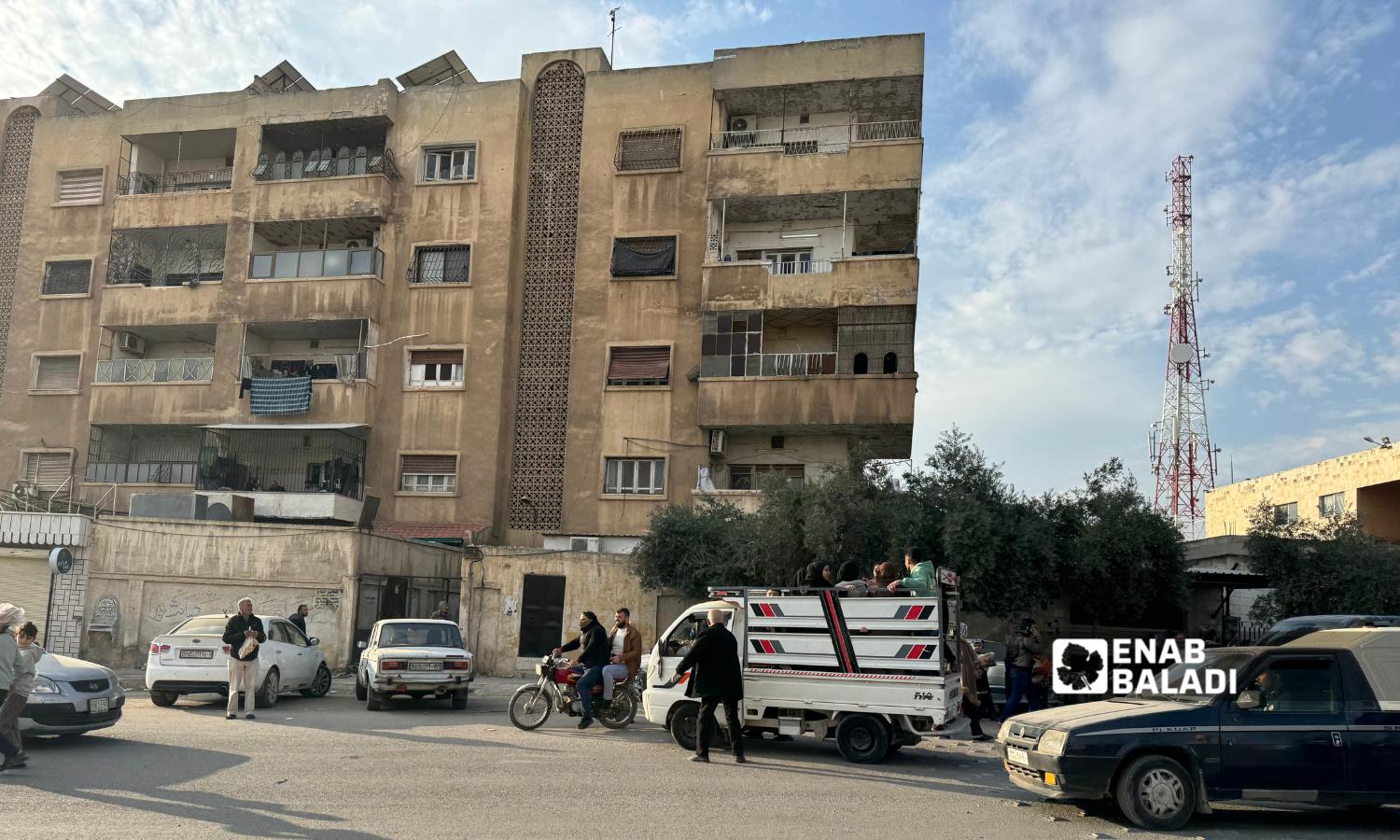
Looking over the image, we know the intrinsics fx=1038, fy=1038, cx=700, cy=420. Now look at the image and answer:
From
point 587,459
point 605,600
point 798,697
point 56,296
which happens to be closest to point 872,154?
point 587,459

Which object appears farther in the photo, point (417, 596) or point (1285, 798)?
point (417, 596)

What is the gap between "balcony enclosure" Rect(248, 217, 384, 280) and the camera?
32.3 meters

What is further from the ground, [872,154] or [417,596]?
[872,154]

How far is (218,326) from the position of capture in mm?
32844

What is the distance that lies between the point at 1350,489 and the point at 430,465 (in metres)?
29.5

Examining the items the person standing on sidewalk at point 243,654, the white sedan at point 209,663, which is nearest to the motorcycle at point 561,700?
the person standing on sidewalk at point 243,654

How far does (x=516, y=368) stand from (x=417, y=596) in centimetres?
796

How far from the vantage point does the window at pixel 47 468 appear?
111 feet

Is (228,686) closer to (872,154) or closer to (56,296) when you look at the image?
(872,154)

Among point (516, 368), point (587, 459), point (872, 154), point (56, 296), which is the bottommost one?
point (587, 459)

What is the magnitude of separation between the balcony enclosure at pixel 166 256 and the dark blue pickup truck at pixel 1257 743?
32.8m

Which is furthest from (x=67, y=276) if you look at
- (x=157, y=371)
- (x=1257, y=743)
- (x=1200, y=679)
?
(x=1257, y=743)

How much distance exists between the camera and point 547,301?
32375mm

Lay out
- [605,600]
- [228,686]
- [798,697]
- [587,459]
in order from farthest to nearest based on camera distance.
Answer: [587,459] → [605,600] → [228,686] → [798,697]
